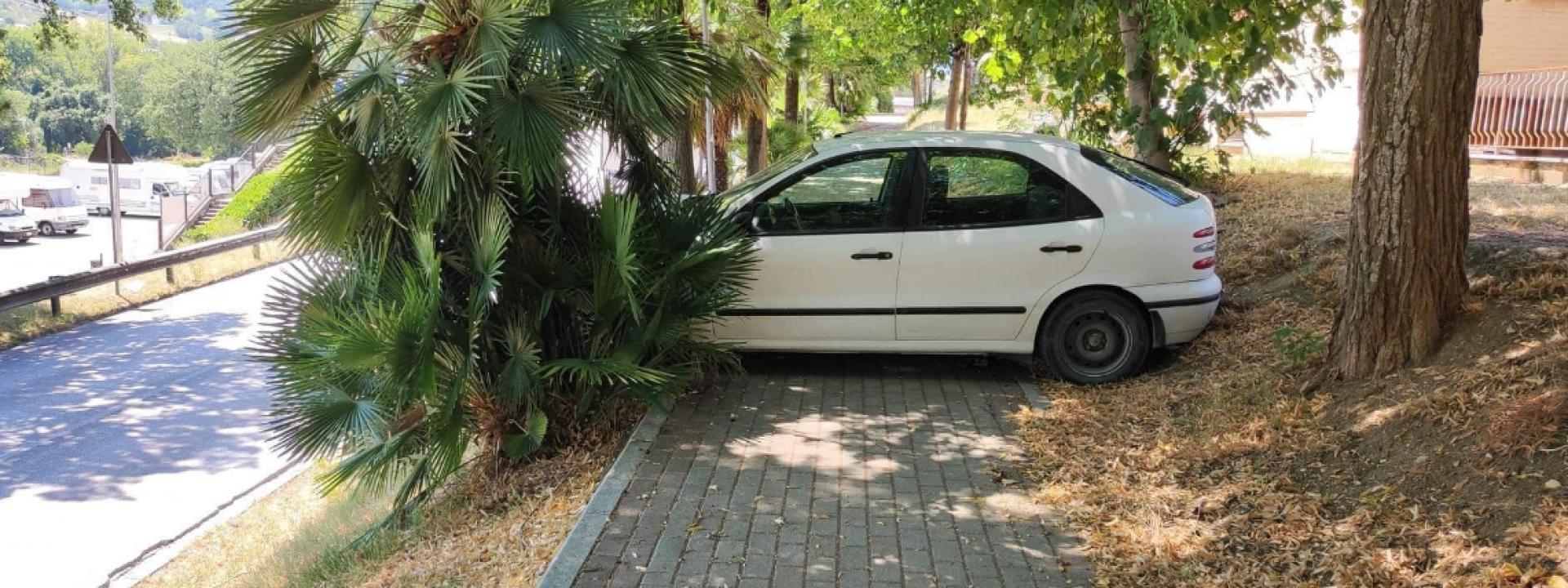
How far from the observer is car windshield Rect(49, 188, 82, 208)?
1436 inches

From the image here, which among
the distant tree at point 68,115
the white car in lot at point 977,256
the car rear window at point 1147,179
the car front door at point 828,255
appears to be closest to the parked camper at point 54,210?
the distant tree at point 68,115

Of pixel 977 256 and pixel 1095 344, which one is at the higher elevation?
pixel 977 256

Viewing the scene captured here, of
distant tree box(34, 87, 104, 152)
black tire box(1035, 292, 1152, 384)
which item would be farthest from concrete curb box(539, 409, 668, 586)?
distant tree box(34, 87, 104, 152)

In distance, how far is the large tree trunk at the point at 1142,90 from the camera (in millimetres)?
11156

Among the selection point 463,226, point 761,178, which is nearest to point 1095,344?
point 761,178

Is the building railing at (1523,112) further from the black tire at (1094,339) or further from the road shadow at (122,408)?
the road shadow at (122,408)

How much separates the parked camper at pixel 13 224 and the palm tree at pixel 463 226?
32902 millimetres

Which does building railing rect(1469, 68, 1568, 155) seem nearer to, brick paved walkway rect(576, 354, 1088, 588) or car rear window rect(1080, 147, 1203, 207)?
car rear window rect(1080, 147, 1203, 207)

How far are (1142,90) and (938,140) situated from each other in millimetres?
4692

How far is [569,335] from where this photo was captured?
6.57m

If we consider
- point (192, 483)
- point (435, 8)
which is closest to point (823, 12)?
point (192, 483)

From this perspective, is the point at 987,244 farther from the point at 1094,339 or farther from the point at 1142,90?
the point at 1142,90

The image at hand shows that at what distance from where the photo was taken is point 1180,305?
285 inches

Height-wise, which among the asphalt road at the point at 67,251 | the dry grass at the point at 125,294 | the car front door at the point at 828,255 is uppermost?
the car front door at the point at 828,255
